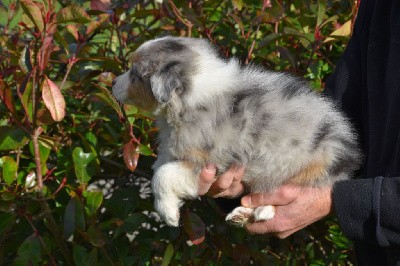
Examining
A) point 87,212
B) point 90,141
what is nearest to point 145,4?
point 90,141

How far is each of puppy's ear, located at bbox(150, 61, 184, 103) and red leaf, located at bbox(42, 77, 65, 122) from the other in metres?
0.38

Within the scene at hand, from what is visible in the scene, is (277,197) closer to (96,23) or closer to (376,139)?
(376,139)

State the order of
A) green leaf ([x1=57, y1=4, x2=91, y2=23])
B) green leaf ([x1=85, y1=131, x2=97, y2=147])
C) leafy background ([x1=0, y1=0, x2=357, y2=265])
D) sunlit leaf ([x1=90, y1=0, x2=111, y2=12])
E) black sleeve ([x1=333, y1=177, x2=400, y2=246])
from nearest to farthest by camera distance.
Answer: black sleeve ([x1=333, y1=177, x2=400, y2=246])
green leaf ([x1=57, y1=4, x2=91, y2=23])
leafy background ([x1=0, y1=0, x2=357, y2=265])
green leaf ([x1=85, y1=131, x2=97, y2=147])
sunlit leaf ([x1=90, y1=0, x2=111, y2=12])

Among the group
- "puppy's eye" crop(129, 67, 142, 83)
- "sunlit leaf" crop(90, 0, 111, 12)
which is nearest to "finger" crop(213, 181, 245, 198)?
"puppy's eye" crop(129, 67, 142, 83)

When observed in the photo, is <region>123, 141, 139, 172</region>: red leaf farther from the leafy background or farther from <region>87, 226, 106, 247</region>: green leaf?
<region>87, 226, 106, 247</region>: green leaf

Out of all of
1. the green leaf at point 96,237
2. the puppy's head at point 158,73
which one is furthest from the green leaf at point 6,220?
the puppy's head at point 158,73

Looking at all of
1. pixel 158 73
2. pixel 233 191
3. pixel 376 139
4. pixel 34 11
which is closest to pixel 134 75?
pixel 158 73

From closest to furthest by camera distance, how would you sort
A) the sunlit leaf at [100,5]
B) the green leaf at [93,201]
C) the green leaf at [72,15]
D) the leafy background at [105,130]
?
the green leaf at [72,15] < the leafy background at [105,130] < the green leaf at [93,201] < the sunlit leaf at [100,5]

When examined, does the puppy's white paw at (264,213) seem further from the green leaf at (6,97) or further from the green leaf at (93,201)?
the green leaf at (6,97)

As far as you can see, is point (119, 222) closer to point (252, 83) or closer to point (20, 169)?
point (20, 169)

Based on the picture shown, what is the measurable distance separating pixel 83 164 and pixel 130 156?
0.87 ft

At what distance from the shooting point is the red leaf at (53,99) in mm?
2598

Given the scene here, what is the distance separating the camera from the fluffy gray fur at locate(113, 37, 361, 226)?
240 centimetres

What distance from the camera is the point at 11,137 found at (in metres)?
2.78
